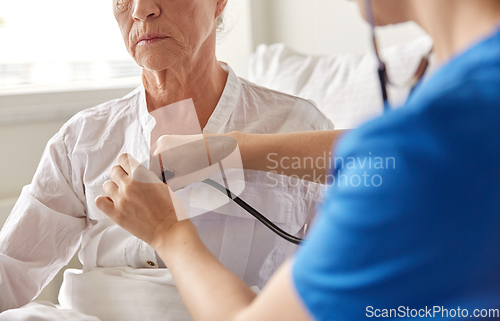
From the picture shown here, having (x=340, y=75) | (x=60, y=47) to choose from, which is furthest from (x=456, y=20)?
(x=60, y=47)

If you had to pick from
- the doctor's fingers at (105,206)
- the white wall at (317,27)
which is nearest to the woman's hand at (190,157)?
the doctor's fingers at (105,206)

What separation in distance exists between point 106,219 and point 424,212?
806mm

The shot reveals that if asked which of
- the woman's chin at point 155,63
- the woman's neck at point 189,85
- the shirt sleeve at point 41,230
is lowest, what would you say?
the shirt sleeve at point 41,230

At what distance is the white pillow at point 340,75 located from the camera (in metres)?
1.40

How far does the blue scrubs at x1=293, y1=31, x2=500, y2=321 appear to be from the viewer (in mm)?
339

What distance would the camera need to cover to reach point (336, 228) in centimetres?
37

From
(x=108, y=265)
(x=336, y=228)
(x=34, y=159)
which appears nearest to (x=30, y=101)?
(x=34, y=159)

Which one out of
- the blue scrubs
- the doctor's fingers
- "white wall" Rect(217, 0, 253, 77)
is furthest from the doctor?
Answer: "white wall" Rect(217, 0, 253, 77)

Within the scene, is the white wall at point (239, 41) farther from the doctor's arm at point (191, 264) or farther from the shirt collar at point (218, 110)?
the doctor's arm at point (191, 264)

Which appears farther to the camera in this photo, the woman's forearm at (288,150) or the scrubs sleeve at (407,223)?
the woman's forearm at (288,150)

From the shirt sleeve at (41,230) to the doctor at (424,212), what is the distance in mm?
716

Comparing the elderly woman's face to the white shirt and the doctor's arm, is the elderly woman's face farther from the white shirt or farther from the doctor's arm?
the doctor's arm

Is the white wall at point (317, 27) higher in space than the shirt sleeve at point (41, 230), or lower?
higher

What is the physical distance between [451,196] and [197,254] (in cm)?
33
